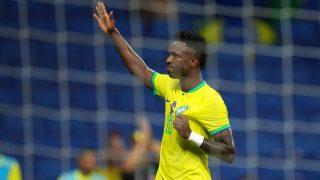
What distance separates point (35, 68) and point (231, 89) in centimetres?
171

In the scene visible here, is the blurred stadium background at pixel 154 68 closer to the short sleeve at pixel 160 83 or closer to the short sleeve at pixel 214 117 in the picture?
the short sleeve at pixel 160 83

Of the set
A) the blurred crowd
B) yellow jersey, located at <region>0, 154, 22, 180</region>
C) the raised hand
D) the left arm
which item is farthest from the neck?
yellow jersey, located at <region>0, 154, 22, 180</region>

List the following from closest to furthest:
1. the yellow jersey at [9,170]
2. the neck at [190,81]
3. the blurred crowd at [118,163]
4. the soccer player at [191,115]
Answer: the soccer player at [191,115], the neck at [190,81], the yellow jersey at [9,170], the blurred crowd at [118,163]

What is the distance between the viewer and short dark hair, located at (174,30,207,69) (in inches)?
186

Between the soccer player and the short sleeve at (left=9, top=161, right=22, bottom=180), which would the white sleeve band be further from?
the short sleeve at (left=9, top=161, right=22, bottom=180)

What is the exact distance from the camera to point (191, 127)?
472 cm

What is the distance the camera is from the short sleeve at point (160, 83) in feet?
16.1

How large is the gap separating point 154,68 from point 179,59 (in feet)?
12.9

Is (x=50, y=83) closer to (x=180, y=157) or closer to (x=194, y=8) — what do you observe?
(x=194, y=8)

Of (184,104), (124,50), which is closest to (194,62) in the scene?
(184,104)

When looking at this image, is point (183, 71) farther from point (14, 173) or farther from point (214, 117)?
point (14, 173)

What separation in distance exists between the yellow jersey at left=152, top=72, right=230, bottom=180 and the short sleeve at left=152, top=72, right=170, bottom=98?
4.1 inches

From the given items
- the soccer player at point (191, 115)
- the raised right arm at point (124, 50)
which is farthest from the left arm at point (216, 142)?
the raised right arm at point (124, 50)

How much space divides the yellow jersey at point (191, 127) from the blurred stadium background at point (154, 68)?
3.48 metres
